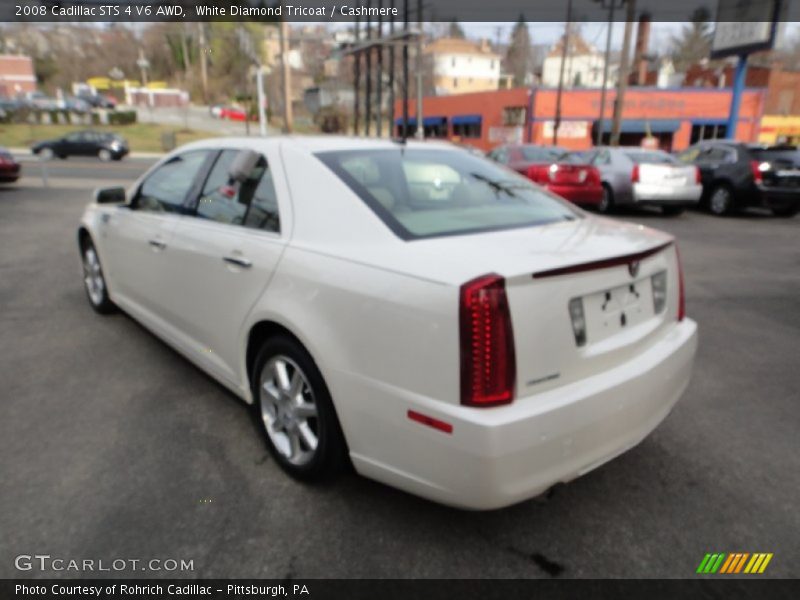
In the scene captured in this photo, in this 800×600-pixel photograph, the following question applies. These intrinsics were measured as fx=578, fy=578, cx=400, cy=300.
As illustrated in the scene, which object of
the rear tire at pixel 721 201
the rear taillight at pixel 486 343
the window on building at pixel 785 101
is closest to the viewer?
the rear taillight at pixel 486 343

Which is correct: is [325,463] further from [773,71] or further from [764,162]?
[773,71]

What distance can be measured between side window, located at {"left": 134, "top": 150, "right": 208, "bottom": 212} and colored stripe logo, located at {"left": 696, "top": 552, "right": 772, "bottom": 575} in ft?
10.7

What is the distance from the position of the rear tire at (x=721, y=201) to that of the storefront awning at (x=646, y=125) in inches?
1021

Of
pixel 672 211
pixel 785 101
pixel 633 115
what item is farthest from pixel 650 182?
pixel 785 101

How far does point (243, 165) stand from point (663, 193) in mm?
10310

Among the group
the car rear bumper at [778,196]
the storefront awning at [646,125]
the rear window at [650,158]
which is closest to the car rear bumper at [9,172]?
the rear window at [650,158]

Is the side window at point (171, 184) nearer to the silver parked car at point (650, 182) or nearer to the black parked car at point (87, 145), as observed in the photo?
the silver parked car at point (650, 182)

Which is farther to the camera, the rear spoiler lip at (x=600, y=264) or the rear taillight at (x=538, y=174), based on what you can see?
the rear taillight at (x=538, y=174)

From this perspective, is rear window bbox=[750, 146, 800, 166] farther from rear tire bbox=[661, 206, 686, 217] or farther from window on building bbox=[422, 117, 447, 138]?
window on building bbox=[422, 117, 447, 138]

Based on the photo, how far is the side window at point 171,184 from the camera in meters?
3.57

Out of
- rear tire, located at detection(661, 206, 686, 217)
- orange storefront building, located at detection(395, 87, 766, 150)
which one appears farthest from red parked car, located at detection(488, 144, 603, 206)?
orange storefront building, located at detection(395, 87, 766, 150)

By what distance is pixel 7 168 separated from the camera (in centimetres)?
1512

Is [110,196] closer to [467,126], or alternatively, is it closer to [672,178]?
[672,178]

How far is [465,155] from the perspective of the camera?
3.38 metres
